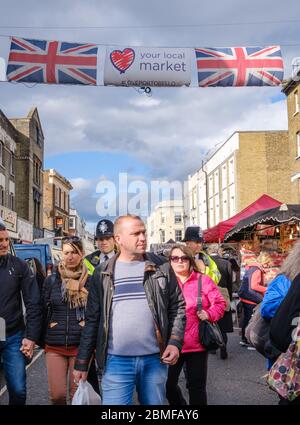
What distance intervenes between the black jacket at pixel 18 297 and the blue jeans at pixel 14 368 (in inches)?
3.8

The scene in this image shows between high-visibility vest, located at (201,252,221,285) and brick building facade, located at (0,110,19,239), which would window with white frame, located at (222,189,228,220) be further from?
high-visibility vest, located at (201,252,221,285)

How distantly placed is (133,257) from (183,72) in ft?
26.2

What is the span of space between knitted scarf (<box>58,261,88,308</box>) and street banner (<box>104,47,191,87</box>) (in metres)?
6.98

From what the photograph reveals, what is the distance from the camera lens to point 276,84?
37.3ft

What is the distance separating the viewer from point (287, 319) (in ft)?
9.12

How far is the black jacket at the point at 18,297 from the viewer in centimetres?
447

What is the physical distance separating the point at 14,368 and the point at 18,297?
0.61 meters

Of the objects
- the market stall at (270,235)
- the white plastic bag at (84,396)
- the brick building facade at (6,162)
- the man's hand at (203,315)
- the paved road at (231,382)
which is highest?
the brick building facade at (6,162)

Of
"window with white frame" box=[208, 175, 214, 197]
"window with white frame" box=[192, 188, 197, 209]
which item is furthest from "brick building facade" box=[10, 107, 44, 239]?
"window with white frame" box=[192, 188, 197, 209]

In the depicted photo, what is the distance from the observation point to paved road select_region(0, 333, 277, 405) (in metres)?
5.98

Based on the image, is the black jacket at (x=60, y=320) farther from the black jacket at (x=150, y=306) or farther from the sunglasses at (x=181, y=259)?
the sunglasses at (x=181, y=259)

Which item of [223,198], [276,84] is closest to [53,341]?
[276,84]

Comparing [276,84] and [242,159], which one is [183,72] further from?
[242,159]

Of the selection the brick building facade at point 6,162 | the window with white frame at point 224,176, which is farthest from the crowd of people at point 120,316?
the window with white frame at point 224,176
